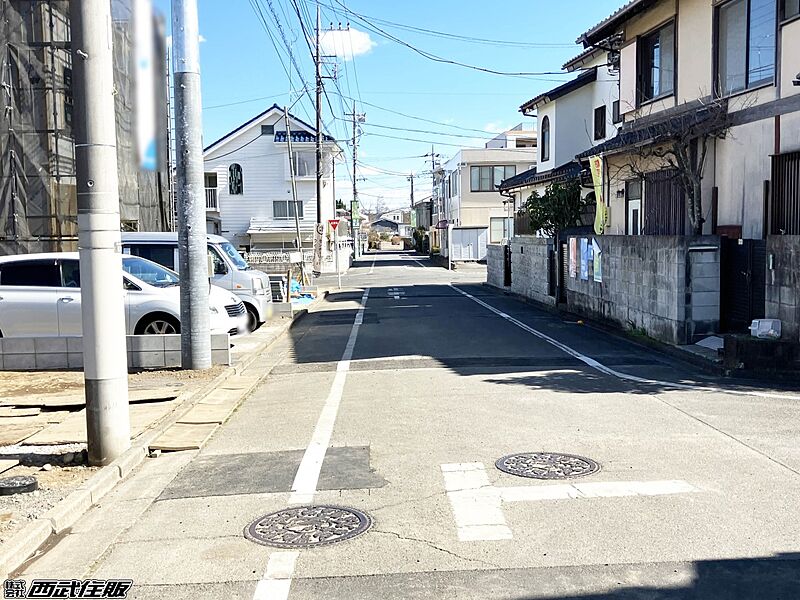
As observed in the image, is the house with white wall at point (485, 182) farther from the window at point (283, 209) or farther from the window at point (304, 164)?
the window at point (283, 209)

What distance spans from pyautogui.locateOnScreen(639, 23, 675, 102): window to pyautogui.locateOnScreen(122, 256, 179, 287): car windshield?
37.4ft

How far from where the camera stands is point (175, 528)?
5555mm

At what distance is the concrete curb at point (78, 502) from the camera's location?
4.93 m

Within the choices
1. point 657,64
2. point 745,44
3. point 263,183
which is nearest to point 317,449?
point 745,44

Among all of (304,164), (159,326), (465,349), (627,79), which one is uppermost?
(304,164)

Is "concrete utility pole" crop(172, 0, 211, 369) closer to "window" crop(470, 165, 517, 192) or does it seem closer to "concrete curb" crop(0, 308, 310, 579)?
"concrete curb" crop(0, 308, 310, 579)

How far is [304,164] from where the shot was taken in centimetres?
5147

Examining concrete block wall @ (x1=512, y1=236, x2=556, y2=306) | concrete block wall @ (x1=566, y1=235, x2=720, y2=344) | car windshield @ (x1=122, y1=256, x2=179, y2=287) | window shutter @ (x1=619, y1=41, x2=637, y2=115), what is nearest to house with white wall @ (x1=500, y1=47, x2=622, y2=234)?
concrete block wall @ (x1=512, y1=236, x2=556, y2=306)

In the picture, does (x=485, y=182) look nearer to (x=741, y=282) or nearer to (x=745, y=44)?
(x=745, y=44)

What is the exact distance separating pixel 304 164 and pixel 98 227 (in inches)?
1786

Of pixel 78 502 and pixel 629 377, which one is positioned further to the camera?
pixel 629 377

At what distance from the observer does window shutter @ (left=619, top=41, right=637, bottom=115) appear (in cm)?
1924

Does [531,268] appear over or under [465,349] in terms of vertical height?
over

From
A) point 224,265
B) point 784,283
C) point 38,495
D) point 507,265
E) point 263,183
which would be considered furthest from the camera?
point 263,183
